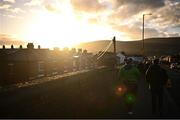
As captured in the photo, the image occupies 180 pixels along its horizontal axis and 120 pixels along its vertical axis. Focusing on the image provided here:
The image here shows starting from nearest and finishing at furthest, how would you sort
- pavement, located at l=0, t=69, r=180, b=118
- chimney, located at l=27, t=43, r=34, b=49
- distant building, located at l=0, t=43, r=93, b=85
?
pavement, located at l=0, t=69, r=180, b=118, distant building, located at l=0, t=43, r=93, b=85, chimney, located at l=27, t=43, r=34, b=49

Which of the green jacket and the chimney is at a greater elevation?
the chimney

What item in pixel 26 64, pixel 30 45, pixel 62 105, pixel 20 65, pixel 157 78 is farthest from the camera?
pixel 30 45

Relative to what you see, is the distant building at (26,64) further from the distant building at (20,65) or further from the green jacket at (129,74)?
the green jacket at (129,74)

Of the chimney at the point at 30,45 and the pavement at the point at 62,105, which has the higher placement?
the chimney at the point at 30,45

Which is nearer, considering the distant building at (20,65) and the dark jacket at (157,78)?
the dark jacket at (157,78)

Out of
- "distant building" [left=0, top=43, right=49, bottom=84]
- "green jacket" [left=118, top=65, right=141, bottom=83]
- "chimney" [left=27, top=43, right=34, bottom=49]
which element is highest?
"chimney" [left=27, top=43, right=34, bottom=49]

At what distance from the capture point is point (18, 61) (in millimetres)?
40469

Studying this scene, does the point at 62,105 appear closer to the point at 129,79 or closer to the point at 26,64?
the point at 129,79

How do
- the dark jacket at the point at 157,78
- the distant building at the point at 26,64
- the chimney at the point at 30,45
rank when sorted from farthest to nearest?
the chimney at the point at 30,45, the distant building at the point at 26,64, the dark jacket at the point at 157,78

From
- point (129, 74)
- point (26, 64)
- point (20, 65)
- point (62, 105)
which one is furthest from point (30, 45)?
point (129, 74)

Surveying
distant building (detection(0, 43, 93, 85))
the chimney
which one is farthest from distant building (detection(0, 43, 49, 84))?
the chimney

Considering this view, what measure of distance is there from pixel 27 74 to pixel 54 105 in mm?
29000

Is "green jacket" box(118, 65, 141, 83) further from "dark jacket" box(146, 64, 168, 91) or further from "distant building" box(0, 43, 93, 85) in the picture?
"distant building" box(0, 43, 93, 85)

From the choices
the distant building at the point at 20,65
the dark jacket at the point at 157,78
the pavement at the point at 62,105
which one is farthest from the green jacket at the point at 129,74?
the distant building at the point at 20,65
